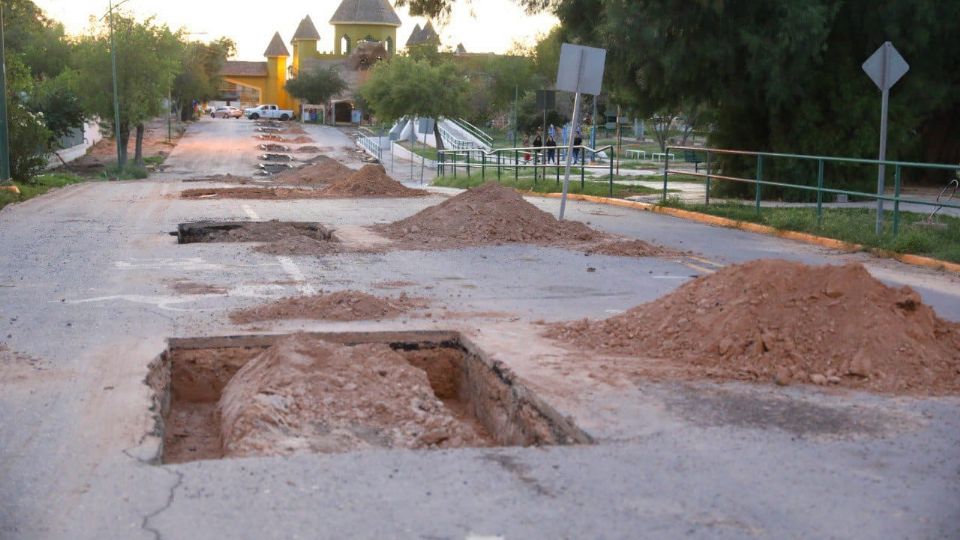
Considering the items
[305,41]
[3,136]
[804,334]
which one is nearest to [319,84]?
[305,41]

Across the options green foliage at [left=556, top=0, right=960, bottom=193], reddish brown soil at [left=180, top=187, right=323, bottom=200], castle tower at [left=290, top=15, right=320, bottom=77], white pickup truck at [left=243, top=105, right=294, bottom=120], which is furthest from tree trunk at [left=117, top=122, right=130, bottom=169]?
castle tower at [left=290, top=15, right=320, bottom=77]

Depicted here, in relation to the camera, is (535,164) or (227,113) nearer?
(535,164)

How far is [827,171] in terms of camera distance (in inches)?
1037

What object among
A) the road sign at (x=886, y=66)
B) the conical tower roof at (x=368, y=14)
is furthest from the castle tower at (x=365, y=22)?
the road sign at (x=886, y=66)

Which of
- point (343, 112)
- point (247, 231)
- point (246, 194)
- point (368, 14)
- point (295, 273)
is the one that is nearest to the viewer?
point (295, 273)

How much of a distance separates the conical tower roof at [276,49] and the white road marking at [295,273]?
134 meters

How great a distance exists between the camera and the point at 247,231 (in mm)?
19375

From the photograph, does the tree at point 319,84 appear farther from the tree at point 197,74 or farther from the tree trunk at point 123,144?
A: the tree trunk at point 123,144

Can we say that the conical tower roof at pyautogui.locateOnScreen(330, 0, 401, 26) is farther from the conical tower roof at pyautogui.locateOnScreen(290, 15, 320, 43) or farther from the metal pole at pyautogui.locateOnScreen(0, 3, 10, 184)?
the metal pole at pyautogui.locateOnScreen(0, 3, 10, 184)

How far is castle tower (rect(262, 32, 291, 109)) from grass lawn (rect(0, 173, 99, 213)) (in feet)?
337

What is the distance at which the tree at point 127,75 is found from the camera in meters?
59.3

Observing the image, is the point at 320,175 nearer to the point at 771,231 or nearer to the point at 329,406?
the point at 771,231

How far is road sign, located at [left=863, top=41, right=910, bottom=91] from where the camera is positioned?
1694 cm

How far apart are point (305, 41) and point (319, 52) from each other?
143 inches
